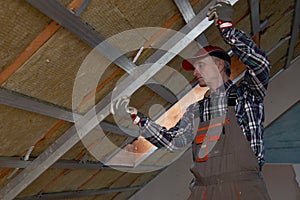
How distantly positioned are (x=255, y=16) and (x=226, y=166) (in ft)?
5.24

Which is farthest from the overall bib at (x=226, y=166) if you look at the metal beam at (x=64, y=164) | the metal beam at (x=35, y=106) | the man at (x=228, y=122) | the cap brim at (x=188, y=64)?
the metal beam at (x=64, y=164)

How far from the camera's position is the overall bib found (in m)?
1.45

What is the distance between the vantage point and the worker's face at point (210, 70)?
170 cm

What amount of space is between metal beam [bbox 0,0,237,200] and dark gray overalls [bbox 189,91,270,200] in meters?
0.72

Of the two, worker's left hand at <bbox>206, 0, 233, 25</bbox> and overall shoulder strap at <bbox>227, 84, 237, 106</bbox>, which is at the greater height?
worker's left hand at <bbox>206, 0, 233, 25</bbox>

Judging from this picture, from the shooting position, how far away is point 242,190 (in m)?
1.43

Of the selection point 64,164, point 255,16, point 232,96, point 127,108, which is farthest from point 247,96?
point 64,164

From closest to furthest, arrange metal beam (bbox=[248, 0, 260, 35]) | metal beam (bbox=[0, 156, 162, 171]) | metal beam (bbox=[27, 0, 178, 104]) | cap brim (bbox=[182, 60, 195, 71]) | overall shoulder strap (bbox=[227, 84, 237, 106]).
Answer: metal beam (bbox=[27, 0, 178, 104]) < overall shoulder strap (bbox=[227, 84, 237, 106]) < cap brim (bbox=[182, 60, 195, 71]) < metal beam (bbox=[0, 156, 162, 171]) < metal beam (bbox=[248, 0, 260, 35])

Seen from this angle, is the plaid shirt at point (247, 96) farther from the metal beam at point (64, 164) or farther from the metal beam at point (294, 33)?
the metal beam at point (294, 33)

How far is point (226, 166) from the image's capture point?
1.50 metres

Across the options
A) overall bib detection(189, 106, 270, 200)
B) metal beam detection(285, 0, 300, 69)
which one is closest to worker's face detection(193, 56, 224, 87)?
overall bib detection(189, 106, 270, 200)

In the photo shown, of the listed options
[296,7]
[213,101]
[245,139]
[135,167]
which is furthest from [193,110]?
[135,167]

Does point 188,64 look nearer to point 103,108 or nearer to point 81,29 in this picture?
point 81,29

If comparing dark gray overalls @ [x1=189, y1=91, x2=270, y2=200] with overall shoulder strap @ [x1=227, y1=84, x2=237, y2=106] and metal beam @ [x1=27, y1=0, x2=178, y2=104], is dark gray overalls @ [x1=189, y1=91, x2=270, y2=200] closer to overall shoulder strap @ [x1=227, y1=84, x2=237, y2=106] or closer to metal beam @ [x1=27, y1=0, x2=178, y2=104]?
overall shoulder strap @ [x1=227, y1=84, x2=237, y2=106]
